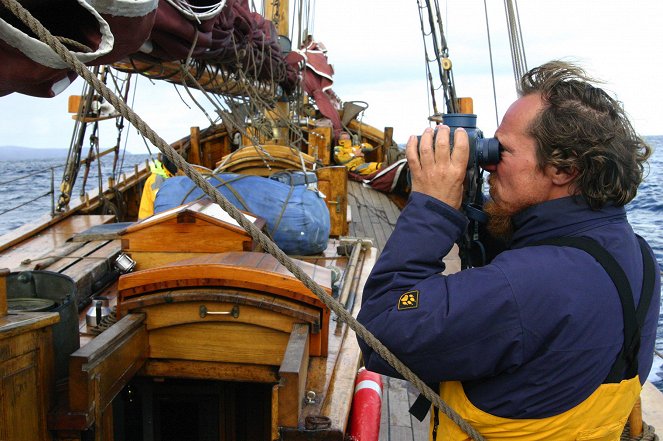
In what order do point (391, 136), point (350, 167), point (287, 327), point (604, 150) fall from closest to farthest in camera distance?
point (604, 150) → point (287, 327) → point (350, 167) → point (391, 136)

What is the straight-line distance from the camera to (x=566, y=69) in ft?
4.43

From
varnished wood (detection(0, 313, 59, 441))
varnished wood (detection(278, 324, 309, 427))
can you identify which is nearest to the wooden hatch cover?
varnished wood (detection(278, 324, 309, 427))

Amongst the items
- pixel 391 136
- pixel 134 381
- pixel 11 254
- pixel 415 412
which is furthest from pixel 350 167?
pixel 415 412

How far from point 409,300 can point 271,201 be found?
2751mm

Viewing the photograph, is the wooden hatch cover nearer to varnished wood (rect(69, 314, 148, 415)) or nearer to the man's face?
varnished wood (rect(69, 314, 148, 415))

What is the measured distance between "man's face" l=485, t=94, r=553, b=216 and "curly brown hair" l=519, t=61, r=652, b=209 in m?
0.02

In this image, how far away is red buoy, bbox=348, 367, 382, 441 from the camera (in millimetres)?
2186

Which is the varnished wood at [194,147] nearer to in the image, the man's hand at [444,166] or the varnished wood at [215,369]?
the varnished wood at [215,369]

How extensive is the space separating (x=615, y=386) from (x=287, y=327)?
123 cm

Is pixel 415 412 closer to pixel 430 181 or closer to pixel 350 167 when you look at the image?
pixel 430 181

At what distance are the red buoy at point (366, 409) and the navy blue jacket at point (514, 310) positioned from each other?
921 millimetres

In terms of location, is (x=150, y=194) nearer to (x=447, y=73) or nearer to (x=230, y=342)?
(x=230, y=342)

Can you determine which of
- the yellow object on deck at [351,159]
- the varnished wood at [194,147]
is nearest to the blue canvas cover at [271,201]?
the varnished wood at [194,147]

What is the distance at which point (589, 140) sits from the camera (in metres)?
1.23
